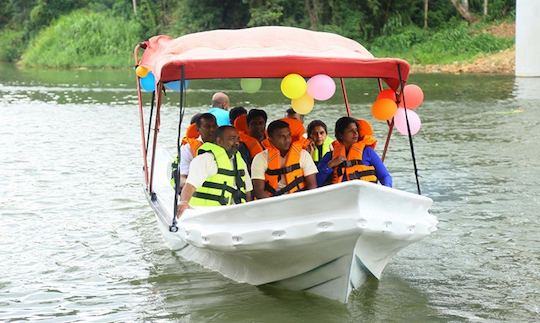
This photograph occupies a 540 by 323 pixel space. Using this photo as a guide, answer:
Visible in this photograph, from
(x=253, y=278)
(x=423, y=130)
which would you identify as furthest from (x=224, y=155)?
(x=423, y=130)

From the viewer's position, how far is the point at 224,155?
6.20 meters

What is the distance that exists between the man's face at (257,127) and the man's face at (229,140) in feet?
2.96

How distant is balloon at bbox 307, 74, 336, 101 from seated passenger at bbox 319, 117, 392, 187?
10.4 inches

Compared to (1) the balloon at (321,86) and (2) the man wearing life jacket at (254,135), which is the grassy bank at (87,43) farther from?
(1) the balloon at (321,86)

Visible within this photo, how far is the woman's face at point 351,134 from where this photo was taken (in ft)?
20.5

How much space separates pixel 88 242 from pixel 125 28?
34.5 m

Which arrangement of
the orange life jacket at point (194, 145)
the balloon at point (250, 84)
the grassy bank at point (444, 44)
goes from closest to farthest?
the orange life jacket at point (194, 145)
the balloon at point (250, 84)
the grassy bank at point (444, 44)

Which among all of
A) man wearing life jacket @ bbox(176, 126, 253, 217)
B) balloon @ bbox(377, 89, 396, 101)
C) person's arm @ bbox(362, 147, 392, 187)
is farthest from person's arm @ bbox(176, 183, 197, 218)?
balloon @ bbox(377, 89, 396, 101)

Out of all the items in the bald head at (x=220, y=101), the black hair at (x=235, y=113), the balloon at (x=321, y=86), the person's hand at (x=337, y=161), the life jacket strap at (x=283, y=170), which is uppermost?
the balloon at (x=321, y=86)

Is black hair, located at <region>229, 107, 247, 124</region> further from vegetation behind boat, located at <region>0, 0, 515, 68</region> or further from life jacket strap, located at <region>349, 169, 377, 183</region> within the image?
vegetation behind boat, located at <region>0, 0, 515, 68</region>

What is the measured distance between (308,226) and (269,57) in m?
1.39

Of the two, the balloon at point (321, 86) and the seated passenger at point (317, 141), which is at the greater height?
the balloon at point (321, 86)

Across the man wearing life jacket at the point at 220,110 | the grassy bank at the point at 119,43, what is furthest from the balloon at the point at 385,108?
the grassy bank at the point at 119,43

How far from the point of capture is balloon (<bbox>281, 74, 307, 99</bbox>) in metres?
6.05
